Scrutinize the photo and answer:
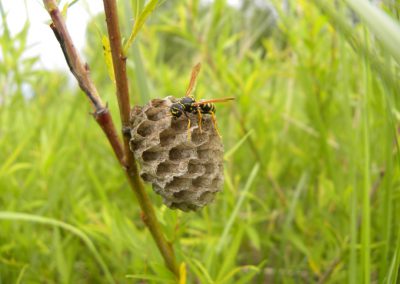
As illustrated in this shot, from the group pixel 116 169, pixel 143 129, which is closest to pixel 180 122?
pixel 143 129

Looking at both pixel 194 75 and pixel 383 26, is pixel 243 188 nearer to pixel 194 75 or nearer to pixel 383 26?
pixel 194 75

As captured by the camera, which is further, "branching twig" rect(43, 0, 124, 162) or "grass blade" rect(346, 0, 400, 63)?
"branching twig" rect(43, 0, 124, 162)

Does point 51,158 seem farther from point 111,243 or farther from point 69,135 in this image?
point 69,135

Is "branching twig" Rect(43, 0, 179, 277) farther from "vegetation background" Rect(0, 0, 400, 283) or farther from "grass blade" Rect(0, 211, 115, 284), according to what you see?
"grass blade" Rect(0, 211, 115, 284)

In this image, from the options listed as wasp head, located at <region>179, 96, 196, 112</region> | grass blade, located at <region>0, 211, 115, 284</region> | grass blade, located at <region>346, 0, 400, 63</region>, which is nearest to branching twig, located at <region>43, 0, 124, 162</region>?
wasp head, located at <region>179, 96, 196, 112</region>

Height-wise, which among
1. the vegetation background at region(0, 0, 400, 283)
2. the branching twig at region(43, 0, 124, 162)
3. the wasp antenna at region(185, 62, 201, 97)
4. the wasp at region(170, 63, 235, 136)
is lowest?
the vegetation background at region(0, 0, 400, 283)

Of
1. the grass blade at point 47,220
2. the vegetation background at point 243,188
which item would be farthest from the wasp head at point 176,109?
the grass blade at point 47,220
